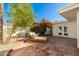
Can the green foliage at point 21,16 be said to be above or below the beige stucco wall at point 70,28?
above

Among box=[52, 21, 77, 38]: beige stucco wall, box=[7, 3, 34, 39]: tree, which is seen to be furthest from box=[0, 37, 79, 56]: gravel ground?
box=[7, 3, 34, 39]: tree

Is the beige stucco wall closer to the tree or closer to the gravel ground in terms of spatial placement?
the gravel ground

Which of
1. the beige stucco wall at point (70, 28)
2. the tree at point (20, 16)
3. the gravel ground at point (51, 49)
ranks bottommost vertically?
the gravel ground at point (51, 49)

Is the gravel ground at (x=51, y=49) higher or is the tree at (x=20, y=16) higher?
the tree at (x=20, y=16)

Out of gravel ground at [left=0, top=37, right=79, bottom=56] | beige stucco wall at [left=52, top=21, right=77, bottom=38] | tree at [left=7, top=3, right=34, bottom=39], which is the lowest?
gravel ground at [left=0, top=37, right=79, bottom=56]

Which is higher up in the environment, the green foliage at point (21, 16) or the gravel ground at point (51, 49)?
the green foliage at point (21, 16)

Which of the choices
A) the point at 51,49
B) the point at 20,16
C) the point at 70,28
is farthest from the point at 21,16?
the point at 70,28

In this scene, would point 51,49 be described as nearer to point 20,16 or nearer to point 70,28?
point 70,28

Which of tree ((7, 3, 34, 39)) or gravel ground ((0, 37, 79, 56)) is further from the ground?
tree ((7, 3, 34, 39))

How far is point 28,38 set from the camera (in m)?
4.64

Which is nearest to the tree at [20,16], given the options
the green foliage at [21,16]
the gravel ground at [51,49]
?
the green foliage at [21,16]

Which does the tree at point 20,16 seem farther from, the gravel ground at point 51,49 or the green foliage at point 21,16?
the gravel ground at point 51,49

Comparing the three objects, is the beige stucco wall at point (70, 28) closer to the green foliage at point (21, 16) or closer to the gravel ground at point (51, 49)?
the gravel ground at point (51, 49)

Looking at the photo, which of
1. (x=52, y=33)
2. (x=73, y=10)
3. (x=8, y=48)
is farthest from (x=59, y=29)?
(x=8, y=48)
